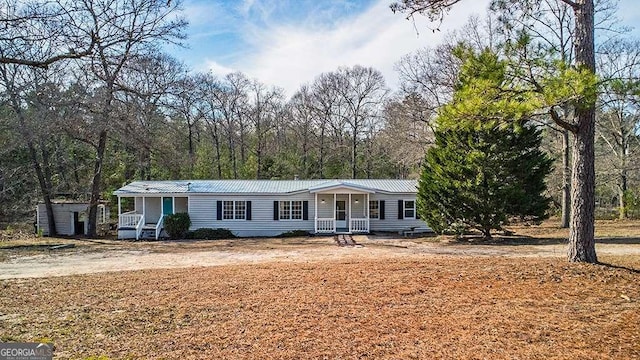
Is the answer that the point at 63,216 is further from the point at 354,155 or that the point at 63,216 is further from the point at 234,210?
the point at 354,155

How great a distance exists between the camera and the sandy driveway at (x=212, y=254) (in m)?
12.3

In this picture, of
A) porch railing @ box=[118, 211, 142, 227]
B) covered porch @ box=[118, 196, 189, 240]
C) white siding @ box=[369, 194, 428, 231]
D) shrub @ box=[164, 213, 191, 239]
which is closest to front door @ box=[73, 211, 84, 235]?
covered porch @ box=[118, 196, 189, 240]

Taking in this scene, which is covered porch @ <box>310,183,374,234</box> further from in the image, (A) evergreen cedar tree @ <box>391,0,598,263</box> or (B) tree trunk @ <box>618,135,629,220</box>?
(B) tree trunk @ <box>618,135,629,220</box>

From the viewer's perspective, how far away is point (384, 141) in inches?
1449

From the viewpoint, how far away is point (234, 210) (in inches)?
926

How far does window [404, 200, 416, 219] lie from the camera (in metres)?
24.3

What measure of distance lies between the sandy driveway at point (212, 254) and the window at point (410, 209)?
5761 millimetres

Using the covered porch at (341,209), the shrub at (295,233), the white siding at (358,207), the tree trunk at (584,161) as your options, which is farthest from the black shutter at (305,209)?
the tree trunk at (584,161)

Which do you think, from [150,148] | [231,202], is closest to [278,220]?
[231,202]

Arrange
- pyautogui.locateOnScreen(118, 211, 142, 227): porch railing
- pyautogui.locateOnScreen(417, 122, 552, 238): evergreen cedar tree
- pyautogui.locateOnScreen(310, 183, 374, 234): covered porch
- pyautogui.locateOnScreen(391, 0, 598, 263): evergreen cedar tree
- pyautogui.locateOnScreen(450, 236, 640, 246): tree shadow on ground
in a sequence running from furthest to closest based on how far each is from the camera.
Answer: pyautogui.locateOnScreen(310, 183, 374, 234): covered porch → pyautogui.locateOnScreen(118, 211, 142, 227): porch railing → pyautogui.locateOnScreen(417, 122, 552, 238): evergreen cedar tree → pyautogui.locateOnScreen(450, 236, 640, 246): tree shadow on ground → pyautogui.locateOnScreen(391, 0, 598, 263): evergreen cedar tree

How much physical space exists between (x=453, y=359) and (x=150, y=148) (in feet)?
67.3

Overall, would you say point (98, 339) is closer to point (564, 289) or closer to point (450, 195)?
point (564, 289)

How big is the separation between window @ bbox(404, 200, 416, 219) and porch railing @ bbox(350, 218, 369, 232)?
247cm

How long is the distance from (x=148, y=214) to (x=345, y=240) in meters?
11.7
